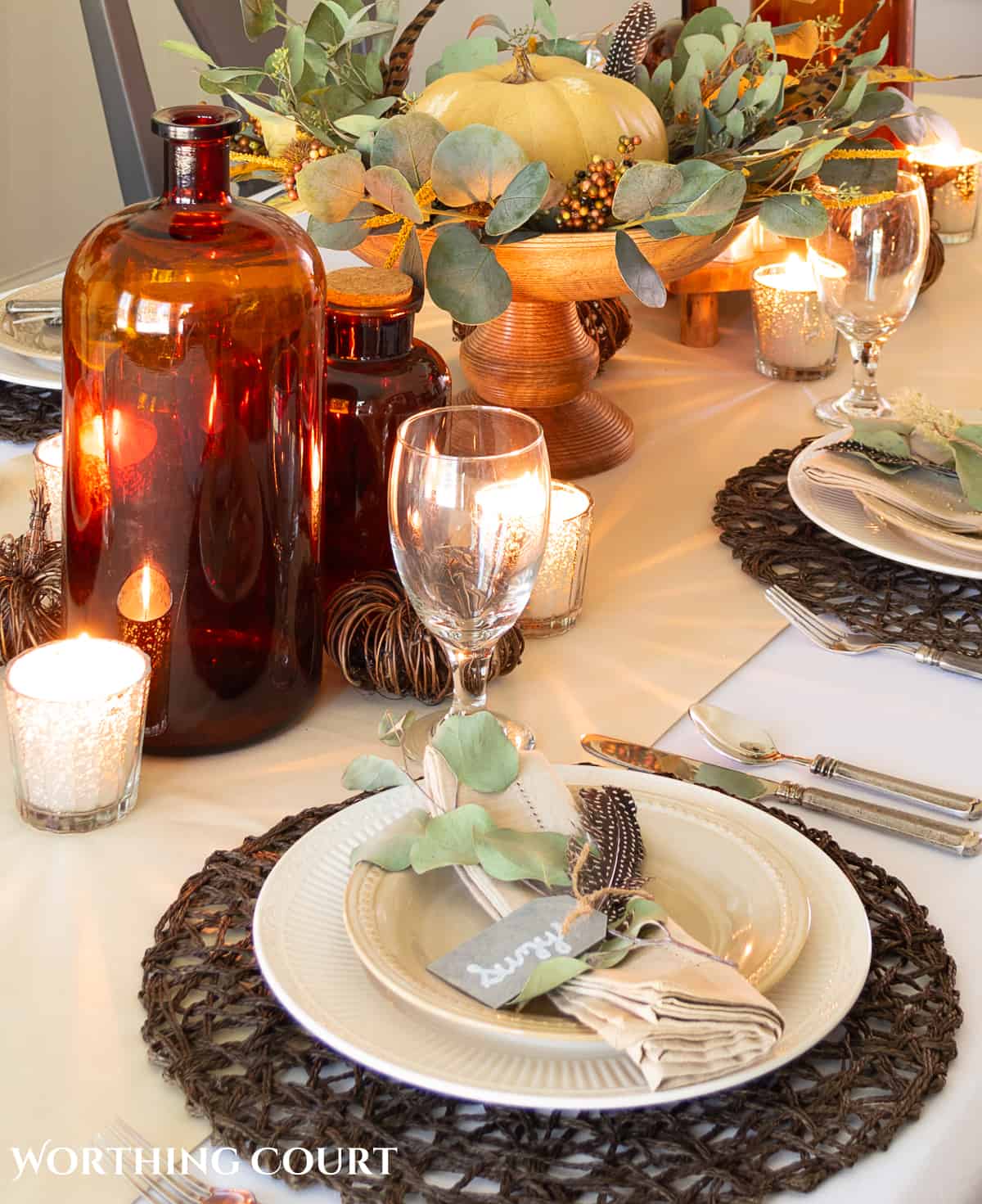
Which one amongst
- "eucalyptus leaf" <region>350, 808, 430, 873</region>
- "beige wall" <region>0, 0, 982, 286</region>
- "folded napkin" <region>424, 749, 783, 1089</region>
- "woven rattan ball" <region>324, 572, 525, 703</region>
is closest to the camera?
"folded napkin" <region>424, 749, 783, 1089</region>

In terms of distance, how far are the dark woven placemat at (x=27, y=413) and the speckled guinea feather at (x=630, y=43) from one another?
49 centimetres

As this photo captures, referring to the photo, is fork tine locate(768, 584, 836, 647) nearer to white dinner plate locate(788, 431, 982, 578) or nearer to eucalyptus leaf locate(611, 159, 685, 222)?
white dinner plate locate(788, 431, 982, 578)

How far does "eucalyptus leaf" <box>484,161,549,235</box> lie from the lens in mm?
816

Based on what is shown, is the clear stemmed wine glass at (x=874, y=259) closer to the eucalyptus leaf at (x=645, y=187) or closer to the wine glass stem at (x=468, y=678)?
the eucalyptus leaf at (x=645, y=187)

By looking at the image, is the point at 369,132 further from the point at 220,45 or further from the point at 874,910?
the point at 220,45

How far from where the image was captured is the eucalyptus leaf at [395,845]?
0.58 meters

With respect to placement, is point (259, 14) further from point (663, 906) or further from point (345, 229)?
point (663, 906)

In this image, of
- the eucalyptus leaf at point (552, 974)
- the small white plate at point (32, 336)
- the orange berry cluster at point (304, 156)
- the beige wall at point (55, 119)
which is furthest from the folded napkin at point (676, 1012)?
the beige wall at point (55, 119)

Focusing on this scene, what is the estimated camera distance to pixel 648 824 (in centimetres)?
64

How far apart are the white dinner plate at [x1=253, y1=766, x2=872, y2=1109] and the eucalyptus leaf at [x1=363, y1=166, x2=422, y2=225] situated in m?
0.34

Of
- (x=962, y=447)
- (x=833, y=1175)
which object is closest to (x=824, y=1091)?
(x=833, y=1175)

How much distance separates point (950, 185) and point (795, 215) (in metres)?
0.81

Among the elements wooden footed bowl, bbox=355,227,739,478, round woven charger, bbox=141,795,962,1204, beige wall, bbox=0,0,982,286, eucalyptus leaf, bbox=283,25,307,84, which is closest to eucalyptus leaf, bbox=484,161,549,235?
wooden footed bowl, bbox=355,227,739,478

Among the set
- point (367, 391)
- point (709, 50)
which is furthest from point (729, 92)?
point (367, 391)
